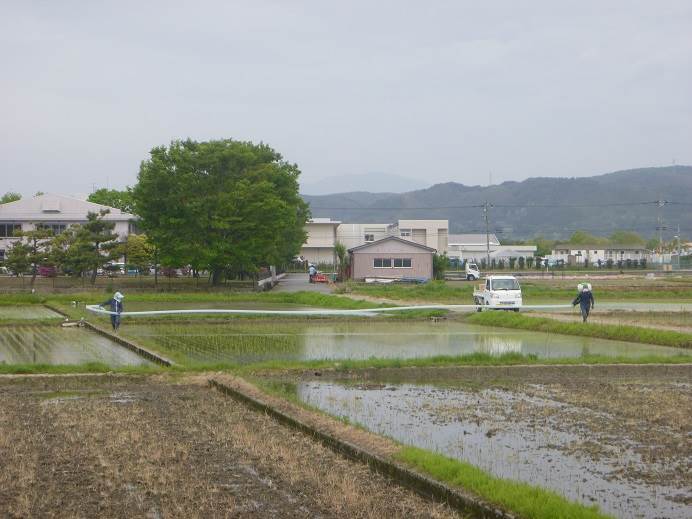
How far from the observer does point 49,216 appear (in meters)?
66.6

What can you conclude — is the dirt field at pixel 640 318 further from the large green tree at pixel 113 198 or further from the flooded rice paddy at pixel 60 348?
the large green tree at pixel 113 198

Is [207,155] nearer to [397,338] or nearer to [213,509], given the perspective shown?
[397,338]

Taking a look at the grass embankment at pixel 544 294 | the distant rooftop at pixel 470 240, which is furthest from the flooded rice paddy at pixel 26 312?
the distant rooftop at pixel 470 240

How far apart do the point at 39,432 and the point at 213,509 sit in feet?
12.8

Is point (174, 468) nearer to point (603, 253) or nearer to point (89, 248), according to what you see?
point (89, 248)

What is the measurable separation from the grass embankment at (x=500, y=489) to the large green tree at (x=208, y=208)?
38.4 metres

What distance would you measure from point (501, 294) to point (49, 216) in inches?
1806

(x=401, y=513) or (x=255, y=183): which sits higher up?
(x=255, y=183)

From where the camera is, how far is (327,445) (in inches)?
341

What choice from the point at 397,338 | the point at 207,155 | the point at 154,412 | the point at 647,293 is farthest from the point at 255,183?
the point at 154,412

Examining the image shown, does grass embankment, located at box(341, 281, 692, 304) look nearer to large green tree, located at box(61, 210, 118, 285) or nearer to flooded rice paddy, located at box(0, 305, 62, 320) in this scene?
large green tree, located at box(61, 210, 118, 285)

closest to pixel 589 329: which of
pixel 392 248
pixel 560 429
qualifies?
pixel 560 429

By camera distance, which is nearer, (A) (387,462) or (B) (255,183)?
(A) (387,462)

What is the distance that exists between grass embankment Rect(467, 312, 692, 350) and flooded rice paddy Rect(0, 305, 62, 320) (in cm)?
1446
